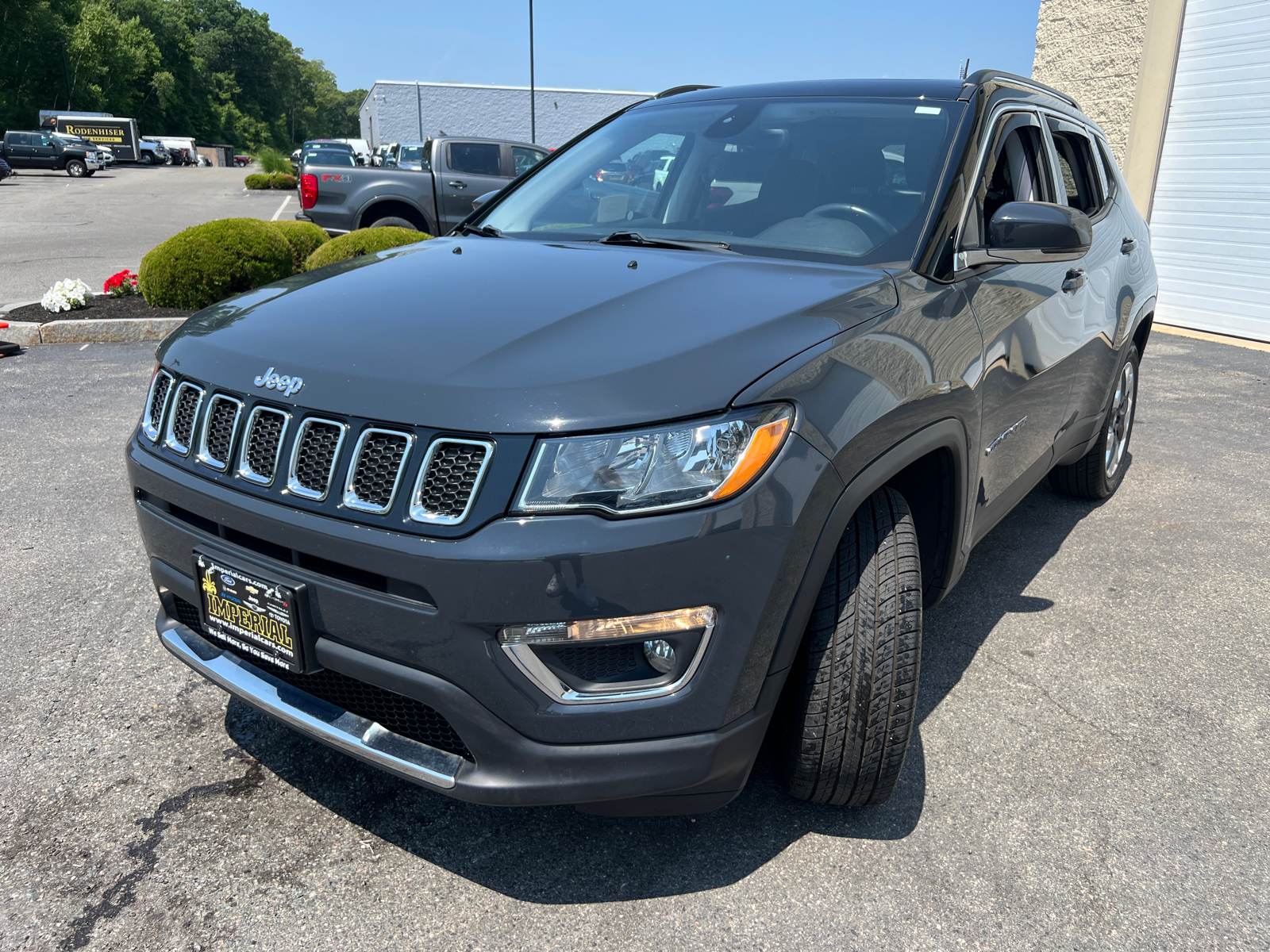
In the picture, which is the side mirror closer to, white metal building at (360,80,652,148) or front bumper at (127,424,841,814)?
front bumper at (127,424,841,814)

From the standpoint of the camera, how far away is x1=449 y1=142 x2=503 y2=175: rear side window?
41.6 ft

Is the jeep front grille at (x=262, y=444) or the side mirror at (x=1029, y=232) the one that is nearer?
the jeep front grille at (x=262, y=444)

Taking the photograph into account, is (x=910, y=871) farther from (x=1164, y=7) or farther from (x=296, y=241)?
(x=1164, y=7)

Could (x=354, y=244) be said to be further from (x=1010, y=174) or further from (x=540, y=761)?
(x=540, y=761)

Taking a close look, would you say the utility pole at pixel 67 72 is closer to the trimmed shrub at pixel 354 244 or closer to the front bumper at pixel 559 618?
the trimmed shrub at pixel 354 244

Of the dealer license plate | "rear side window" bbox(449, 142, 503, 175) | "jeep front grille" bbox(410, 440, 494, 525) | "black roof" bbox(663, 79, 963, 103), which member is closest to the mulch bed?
"rear side window" bbox(449, 142, 503, 175)

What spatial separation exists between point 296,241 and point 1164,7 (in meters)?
10.1

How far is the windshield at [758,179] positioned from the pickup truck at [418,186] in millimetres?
8408

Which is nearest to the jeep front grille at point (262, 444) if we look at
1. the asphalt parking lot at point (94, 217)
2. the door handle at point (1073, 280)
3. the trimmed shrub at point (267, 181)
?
the door handle at point (1073, 280)

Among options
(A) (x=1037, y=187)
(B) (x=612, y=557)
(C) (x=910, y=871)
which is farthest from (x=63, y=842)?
(A) (x=1037, y=187)

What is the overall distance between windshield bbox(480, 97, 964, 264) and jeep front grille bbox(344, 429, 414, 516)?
52.6 inches

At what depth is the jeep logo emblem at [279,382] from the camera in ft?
6.23

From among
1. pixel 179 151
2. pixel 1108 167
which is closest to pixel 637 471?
pixel 1108 167

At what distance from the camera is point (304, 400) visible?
1.87m
